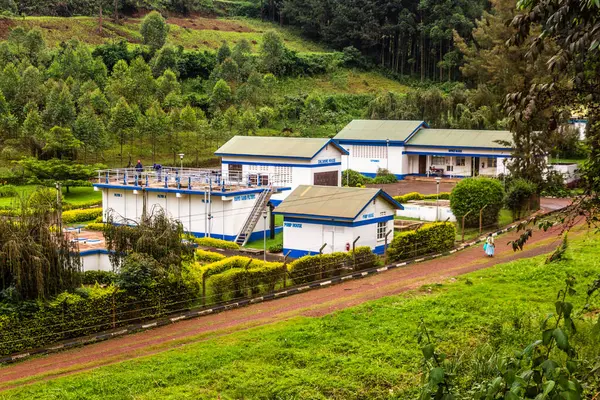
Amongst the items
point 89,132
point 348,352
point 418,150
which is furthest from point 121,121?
point 348,352

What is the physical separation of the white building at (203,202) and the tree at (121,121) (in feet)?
52.0

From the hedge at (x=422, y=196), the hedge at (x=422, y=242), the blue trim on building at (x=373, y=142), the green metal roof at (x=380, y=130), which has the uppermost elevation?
the green metal roof at (x=380, y=130)

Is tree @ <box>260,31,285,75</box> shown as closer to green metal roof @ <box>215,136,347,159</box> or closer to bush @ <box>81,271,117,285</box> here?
green metal roof @ <box>215,136,347,159</box>

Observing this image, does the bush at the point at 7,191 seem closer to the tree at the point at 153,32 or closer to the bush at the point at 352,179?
the bush at the point at 352,179

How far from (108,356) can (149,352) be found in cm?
97

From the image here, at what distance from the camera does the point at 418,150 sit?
5650 centimetres

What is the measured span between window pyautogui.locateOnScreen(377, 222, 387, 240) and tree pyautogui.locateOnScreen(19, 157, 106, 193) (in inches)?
813

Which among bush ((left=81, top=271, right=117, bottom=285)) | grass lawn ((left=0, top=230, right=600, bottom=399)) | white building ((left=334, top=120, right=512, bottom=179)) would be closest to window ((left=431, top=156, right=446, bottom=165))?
white building ((left=334, top=120, right=512, bottom=179))

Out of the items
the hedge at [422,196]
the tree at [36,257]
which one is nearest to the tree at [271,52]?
the hedge at [422,196]

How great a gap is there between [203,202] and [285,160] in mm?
8610

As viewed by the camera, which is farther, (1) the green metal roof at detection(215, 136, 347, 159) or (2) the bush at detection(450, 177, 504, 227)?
(1) the green metal roof at detection(215, 136, 347, 159)

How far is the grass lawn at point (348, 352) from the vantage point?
51.0 feet

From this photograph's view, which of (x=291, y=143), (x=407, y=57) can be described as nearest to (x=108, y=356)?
(x=291, y=143)

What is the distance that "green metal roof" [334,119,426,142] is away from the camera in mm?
57438
